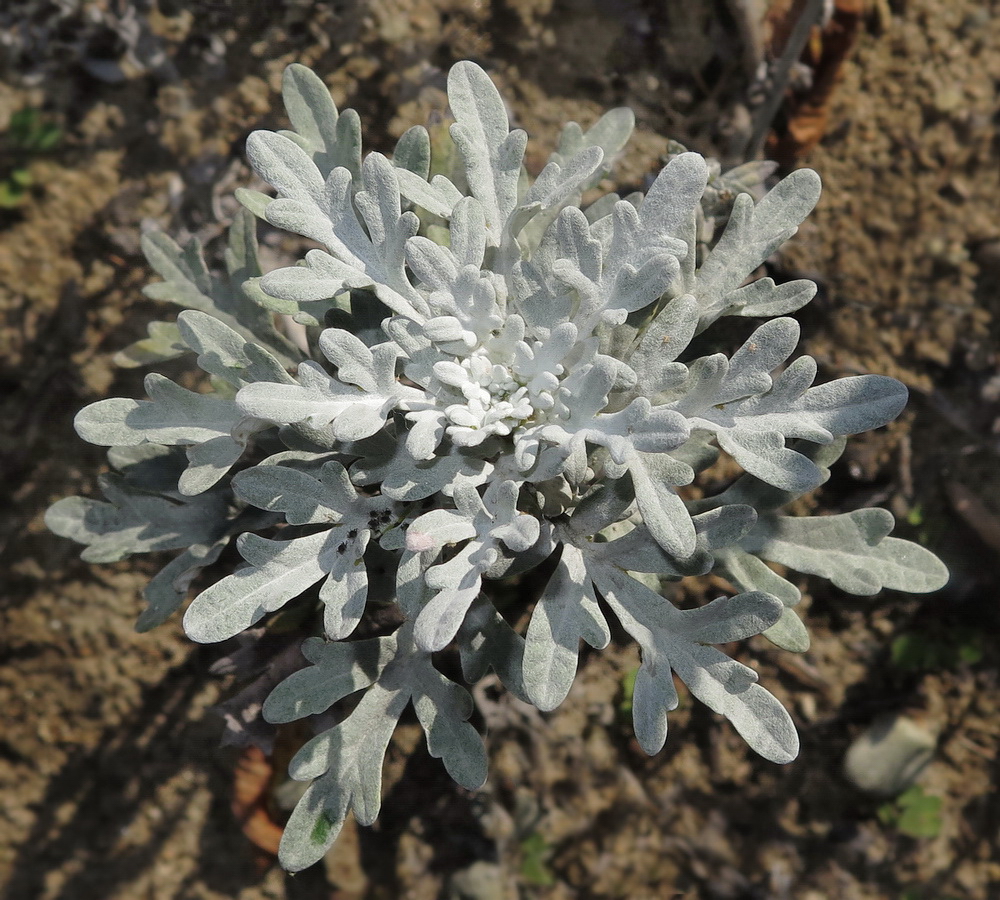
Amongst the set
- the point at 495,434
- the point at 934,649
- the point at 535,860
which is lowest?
the point at 535,860

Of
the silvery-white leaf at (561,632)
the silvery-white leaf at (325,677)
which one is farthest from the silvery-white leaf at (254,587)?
the silvery-white leaf at (561,632)

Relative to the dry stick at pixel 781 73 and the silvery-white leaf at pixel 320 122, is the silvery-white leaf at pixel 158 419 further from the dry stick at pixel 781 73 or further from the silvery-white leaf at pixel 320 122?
the dry stick at pixel 781 73

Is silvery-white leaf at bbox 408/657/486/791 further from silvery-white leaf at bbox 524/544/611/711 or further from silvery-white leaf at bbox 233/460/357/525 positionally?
silvery-white leaf at bbox 233/460/357/525

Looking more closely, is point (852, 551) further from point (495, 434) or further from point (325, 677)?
point (325, 677)

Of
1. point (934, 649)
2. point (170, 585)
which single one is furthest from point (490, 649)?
point (934, 649)

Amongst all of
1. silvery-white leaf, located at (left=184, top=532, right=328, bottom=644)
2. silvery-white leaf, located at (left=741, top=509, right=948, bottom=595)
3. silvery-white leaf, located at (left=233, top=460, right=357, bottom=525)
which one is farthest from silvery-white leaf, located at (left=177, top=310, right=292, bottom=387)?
silvery-white leaf, located at (left=741, top=509, right=948, bottom=595)

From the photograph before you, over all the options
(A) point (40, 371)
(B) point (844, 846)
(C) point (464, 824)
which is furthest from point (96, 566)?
(B) point (844, 846)
